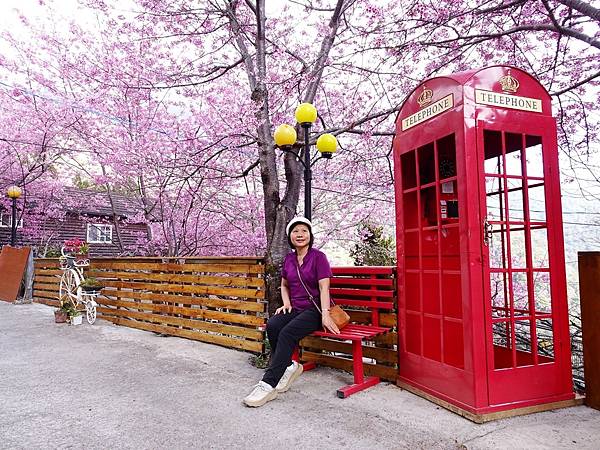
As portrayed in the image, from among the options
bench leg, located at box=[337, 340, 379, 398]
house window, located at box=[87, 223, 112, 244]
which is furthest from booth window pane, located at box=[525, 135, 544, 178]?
house window, located at box=[87, 223, 112, 244]

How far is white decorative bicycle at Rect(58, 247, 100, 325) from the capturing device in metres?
7.61

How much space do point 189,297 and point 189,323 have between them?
15.8 inches

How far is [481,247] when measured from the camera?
2.95m

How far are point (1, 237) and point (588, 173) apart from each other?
2043cm

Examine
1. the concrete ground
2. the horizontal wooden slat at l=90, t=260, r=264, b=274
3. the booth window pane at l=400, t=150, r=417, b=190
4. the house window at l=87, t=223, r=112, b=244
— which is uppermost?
the house window at l=87, t=223, r=112, b=244

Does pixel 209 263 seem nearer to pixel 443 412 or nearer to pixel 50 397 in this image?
pixel 50 397

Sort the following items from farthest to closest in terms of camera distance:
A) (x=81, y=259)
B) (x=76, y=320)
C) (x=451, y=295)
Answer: (x=81, y=259)
(x=76, y=320)
(x=451, y=295)

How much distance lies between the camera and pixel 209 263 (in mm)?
5688

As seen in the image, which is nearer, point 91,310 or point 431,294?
point 431,294

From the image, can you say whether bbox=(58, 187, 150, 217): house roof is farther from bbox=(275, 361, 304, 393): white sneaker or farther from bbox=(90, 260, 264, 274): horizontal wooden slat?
bbox=(275, 361, 304, 393): white sneaker

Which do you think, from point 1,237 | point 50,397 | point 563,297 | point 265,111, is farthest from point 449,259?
point 1,237

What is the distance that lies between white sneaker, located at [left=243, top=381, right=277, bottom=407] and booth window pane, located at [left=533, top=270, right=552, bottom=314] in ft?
7.50

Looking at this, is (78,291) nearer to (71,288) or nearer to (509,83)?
(71,288)

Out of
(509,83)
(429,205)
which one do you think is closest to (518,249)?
(429,205)
